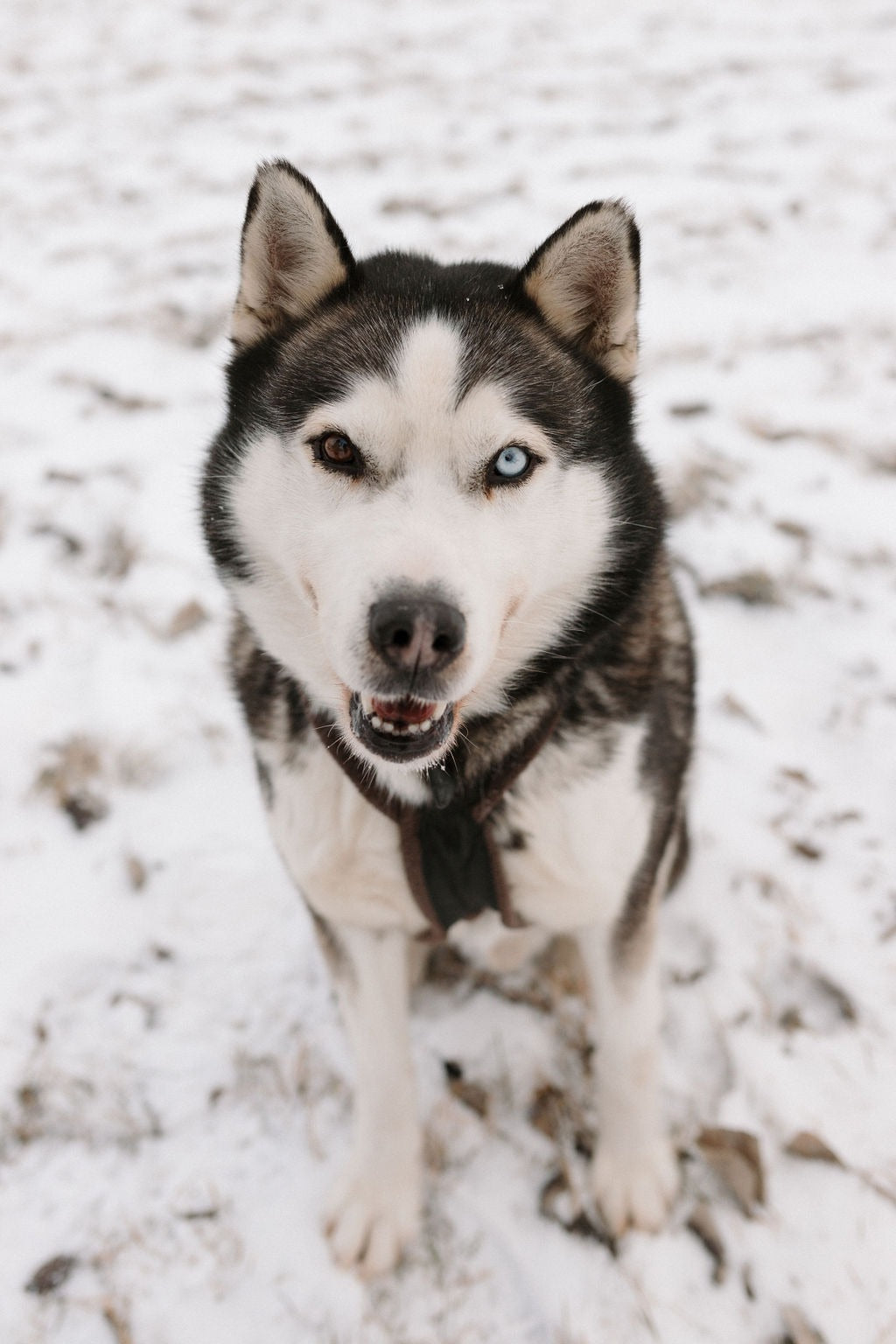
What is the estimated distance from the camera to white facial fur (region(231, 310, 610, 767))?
148 centimetres

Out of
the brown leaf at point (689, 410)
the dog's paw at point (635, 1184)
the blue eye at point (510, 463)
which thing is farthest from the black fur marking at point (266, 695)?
the brown leaf at point (689, 410)

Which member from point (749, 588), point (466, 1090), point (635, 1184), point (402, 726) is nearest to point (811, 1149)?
point (635, 1184)

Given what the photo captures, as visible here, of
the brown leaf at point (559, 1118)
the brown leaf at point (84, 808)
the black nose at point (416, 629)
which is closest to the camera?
the black nose at point (416, 629)

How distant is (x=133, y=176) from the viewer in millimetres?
7477

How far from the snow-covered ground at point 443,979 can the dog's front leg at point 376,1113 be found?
0.07 meters

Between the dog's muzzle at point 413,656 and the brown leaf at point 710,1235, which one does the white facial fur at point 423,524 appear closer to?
the dog's muzzle at point 413,656

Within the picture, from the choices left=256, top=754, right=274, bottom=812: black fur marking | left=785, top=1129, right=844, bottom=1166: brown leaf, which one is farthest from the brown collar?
left=785, top=1129, right=844, bottom=1166: brown leaf

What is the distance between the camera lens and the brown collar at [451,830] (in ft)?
5.90

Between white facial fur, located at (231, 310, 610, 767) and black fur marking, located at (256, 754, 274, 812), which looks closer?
white facial fur, located at (231, 310, 610, 767)

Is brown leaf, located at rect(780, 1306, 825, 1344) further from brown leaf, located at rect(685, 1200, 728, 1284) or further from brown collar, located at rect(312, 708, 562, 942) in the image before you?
brown collar, located at rect(312, 708, 562, 942)

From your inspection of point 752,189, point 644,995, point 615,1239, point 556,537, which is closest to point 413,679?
point 556,537

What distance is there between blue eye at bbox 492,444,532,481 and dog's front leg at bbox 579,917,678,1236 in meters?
1.07

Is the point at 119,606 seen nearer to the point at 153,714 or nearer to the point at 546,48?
the point at 153,714

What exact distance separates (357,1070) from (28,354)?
185 inches
